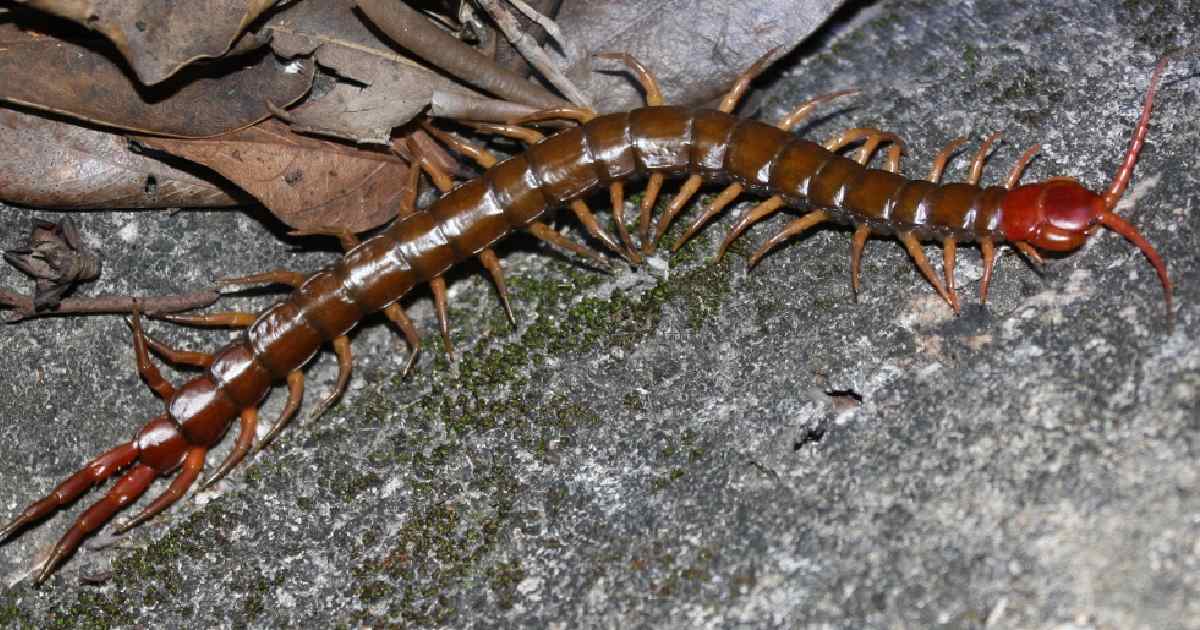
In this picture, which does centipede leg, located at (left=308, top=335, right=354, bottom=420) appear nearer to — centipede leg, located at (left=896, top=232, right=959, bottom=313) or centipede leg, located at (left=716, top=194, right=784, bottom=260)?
centipede leg, located at (left=716, top=194, right=784, bottom=260)

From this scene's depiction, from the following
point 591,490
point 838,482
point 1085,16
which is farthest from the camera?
point 1085,16

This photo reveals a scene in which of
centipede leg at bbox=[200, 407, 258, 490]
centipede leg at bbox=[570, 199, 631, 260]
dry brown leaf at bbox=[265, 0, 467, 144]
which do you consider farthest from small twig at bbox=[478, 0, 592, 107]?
centipede leg at bbox=[200, 407, 258, 490]

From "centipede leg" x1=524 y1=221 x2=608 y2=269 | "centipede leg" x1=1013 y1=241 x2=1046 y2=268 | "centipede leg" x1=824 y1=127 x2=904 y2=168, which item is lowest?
"centipede leg" x1=524 y1=221 x2=608 y2=269

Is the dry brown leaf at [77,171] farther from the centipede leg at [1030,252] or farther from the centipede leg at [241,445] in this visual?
the centipede leg at [1030,252]

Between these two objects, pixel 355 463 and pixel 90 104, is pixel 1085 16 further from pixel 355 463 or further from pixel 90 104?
pixel 90 104

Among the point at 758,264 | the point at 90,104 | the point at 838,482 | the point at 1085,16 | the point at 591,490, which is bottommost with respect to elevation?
the point at 591,490

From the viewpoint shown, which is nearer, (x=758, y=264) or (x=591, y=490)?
(x=591, y=490)

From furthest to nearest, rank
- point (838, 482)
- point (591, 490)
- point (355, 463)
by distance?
point (355, 463) < point (591, 490) < point (838, 482)

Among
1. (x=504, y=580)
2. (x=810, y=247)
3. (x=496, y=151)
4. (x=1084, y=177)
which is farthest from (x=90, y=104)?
(x=1084, y=177)
